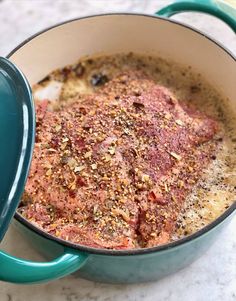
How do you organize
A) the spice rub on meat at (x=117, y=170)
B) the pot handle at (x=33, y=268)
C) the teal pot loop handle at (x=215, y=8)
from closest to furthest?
1. the pot handle at (x=33, y=268)
2. the spice rub on meat at (x=117, y=170)
3. the teal pot loop handle at (x=215, y=8)

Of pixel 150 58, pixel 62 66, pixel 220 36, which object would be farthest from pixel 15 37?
pixel 220 36

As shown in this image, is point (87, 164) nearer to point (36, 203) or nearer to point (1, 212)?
point (36, 203)

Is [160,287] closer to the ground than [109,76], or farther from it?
closer to the ground

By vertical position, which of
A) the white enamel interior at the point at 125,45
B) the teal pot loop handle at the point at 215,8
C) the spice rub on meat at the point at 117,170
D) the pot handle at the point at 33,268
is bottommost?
the pot handle at the point at 33,268

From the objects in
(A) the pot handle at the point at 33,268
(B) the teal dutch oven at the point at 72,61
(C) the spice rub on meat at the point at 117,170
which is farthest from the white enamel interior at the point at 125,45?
(A) the pot handle at the point at 33,268

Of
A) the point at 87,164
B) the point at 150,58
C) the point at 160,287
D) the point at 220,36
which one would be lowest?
the point at 160,287

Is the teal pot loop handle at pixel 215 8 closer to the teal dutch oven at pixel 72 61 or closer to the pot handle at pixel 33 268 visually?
the teal dutch oven at pixel 72 61

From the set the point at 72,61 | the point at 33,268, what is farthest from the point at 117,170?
the point at 72,61
